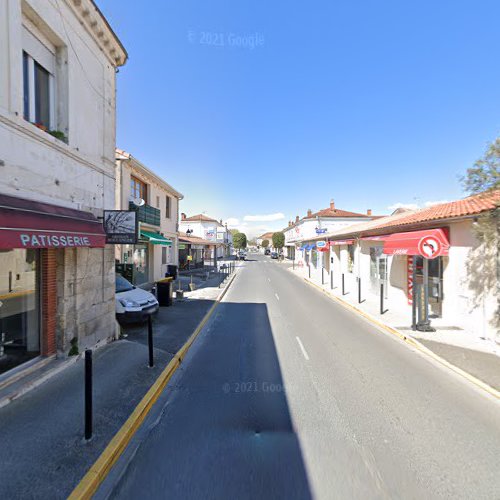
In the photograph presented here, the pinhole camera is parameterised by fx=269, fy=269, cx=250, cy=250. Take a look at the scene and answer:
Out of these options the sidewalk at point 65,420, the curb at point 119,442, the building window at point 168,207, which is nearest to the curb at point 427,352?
the curb at point 119,442

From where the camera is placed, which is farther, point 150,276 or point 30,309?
point 150,276

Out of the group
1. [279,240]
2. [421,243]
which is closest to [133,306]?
[421,243]

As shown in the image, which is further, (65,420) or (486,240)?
(486,240)

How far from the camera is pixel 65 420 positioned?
3.65 meters

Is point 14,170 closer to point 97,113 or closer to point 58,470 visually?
point 97,113

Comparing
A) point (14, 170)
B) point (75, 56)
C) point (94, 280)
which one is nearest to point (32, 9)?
point (75, 56)

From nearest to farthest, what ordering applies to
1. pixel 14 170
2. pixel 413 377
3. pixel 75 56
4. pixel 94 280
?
1. pixel 14 170
2. pixel 413 377
3. pixel 75 56
4. pixel 94 280

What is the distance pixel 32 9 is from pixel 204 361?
725cm

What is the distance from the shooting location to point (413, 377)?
5121mm

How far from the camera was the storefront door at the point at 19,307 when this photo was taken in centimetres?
464

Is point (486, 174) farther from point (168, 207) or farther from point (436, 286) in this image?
point (168, 207)

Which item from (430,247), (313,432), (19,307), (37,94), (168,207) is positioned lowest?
(313,432)

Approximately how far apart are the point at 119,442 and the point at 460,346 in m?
7.50

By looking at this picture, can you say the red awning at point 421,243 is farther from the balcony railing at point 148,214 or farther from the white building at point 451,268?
the balcony railing at point 148,214
